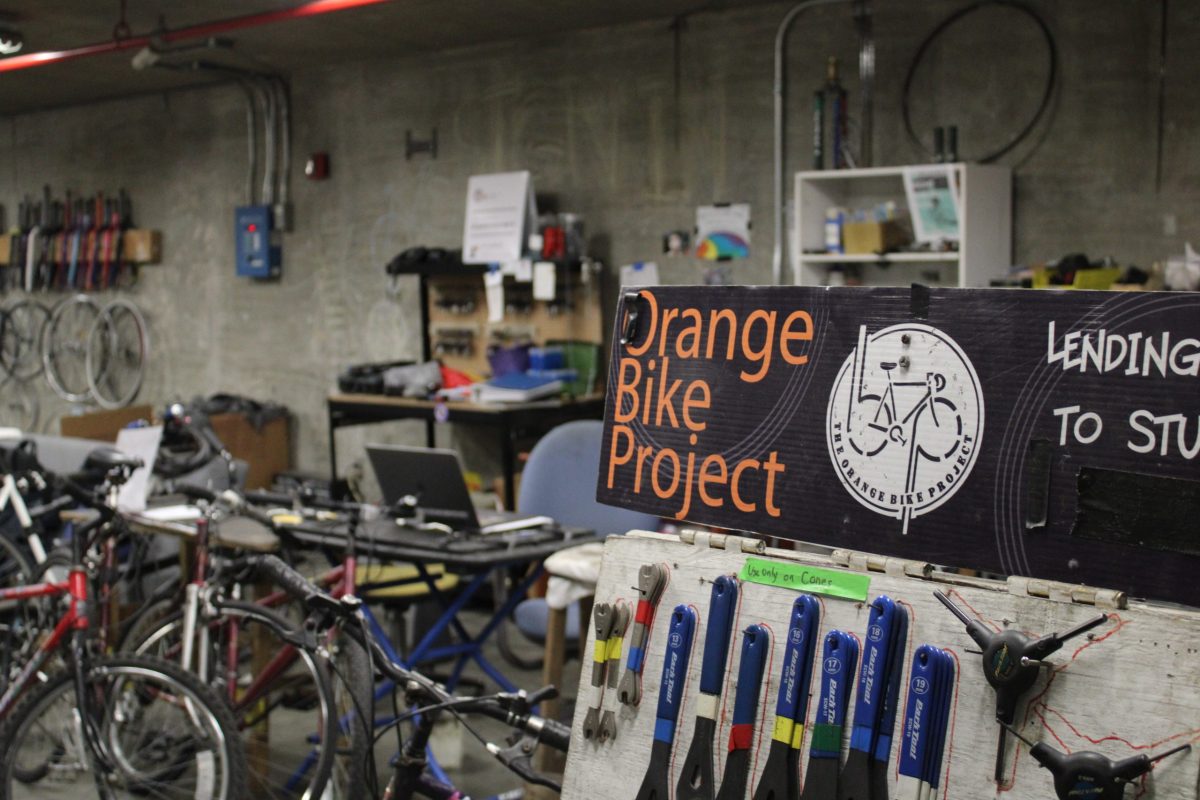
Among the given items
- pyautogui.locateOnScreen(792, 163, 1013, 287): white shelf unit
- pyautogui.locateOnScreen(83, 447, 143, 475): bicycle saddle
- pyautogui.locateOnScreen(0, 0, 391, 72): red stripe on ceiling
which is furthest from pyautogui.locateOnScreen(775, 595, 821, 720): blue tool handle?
pyautogui.locateOnScreen(0, 0, 391, 72): red stripe on ceiling

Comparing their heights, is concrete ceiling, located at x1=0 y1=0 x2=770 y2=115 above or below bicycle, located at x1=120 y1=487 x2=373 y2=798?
above

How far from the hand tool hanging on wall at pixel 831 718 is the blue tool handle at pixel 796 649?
1.1 inches

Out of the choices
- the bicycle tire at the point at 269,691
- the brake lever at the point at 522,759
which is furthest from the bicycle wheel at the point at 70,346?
the brake lever at the point at 522,759

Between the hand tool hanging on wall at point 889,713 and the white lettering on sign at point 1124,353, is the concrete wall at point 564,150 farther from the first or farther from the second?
the hand tool hanging on wall at point 889,713

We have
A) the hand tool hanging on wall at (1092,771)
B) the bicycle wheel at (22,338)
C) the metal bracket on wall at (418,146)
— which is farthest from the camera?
the bicycle wheel at (22,338)

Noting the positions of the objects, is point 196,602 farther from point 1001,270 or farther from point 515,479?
point 1001,270

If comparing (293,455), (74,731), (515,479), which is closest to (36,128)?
(293,455)

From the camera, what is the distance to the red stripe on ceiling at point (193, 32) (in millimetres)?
5504

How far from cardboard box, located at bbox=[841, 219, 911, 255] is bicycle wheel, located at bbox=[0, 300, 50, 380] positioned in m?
6.68

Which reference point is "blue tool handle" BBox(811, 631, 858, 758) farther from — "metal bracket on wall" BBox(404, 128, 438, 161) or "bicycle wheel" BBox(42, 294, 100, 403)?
"bicycle wheel" BBox(42, 294, 100, 403)

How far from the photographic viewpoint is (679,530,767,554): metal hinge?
1469mm

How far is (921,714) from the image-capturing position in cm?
129

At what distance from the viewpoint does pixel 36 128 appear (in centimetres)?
945

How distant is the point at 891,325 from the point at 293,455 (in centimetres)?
678
